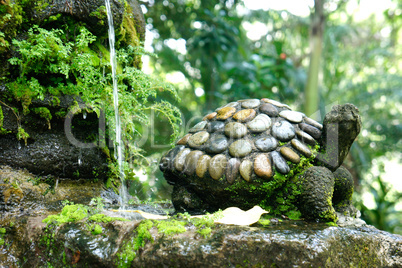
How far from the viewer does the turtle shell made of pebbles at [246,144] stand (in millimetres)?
1784

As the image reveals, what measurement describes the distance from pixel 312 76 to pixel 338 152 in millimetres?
4603

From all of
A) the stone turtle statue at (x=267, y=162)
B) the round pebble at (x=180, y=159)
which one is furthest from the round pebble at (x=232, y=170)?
the round pebble at (x=180, y=159)

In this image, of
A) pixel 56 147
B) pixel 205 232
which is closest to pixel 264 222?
pixel 205 232

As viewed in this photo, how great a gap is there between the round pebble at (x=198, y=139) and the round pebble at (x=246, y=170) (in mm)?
339

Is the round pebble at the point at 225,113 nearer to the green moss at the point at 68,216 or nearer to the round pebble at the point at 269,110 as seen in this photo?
the round pebble at the point at 269,110

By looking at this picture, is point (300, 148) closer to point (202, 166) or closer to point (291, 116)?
point (291, 116)

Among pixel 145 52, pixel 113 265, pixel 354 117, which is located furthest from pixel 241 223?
pixel 145 52

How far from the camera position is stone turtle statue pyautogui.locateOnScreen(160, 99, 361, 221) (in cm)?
174

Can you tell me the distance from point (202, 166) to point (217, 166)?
0.10 meters

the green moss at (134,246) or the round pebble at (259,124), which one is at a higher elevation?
the round pebble at (259,124)

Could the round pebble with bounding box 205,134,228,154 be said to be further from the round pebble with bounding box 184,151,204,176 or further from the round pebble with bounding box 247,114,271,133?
the round pebble with bounding box 247,114,271,133

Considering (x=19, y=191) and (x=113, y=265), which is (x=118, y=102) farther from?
(x=113, y=265)

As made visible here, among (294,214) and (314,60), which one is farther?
(314,60)

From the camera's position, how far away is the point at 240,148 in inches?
72.2
